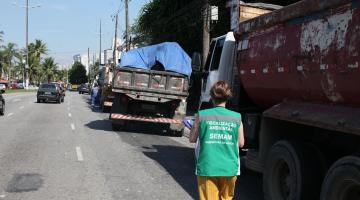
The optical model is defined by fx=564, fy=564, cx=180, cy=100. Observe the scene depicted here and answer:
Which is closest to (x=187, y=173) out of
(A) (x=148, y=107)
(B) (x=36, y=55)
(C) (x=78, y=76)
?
(A) (x=148, y=107)

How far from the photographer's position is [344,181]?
5.62 m

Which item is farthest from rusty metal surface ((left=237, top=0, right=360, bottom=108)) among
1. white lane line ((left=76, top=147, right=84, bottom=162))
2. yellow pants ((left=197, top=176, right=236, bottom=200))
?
white lane line ((left=76, top=147, right=84, bottom=162))

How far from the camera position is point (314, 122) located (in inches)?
249

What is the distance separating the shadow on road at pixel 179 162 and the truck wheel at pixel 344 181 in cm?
277

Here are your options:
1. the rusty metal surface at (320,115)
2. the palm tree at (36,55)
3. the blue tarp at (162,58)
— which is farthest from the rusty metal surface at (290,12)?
the palm tree at (36,55)

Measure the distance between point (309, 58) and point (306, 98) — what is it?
52 centimetres

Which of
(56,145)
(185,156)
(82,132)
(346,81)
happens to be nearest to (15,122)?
(82,132)

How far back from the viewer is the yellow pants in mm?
5418

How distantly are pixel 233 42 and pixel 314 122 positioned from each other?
12.9 ft

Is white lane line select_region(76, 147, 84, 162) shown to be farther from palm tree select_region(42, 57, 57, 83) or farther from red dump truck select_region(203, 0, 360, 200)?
palm tree select_region(42, 57, 57, 83)

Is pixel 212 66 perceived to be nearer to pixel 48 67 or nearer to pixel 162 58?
pixel 162 58

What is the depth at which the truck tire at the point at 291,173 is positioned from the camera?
6492mm

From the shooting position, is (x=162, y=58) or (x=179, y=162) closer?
(x=179, y=162)

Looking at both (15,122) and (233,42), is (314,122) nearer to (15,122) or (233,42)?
(233,42)
